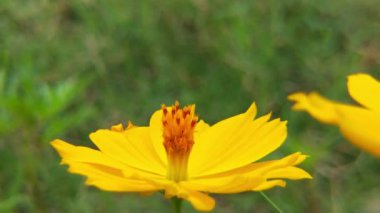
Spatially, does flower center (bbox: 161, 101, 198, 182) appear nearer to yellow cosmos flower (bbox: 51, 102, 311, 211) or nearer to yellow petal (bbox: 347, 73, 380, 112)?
yellow cosmos flower (bbox: 51, 102, 311, 211)

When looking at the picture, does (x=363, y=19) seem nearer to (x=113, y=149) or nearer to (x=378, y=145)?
(x=113, y=149)

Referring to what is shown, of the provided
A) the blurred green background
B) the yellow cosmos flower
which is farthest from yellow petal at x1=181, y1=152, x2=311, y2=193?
the blurred green background

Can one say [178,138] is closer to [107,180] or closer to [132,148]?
[132,148]

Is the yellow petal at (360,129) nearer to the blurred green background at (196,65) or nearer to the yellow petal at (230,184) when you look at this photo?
the yellow petal at (230,184)

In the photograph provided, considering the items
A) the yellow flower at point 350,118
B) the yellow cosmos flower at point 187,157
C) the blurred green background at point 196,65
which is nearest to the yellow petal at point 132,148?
the yellow cosmos flower at point 187,157

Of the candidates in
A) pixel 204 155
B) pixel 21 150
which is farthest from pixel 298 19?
pixel 204 155

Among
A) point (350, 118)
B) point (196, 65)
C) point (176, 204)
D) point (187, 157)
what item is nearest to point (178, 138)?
point (187, 157)
